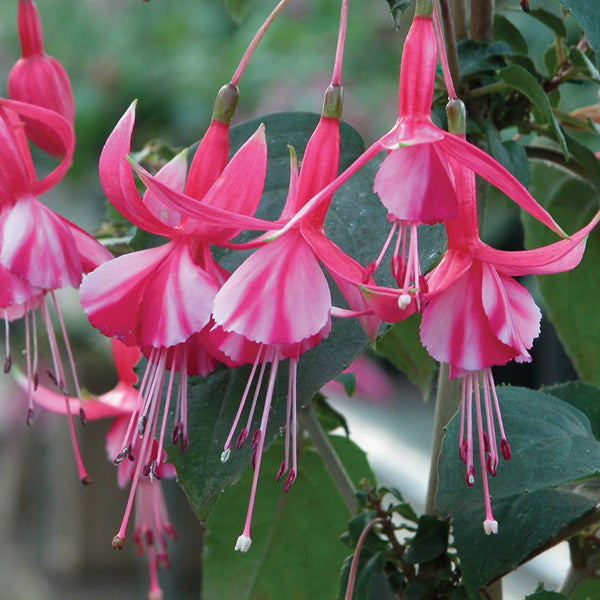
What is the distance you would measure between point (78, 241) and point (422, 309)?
16 centimetres

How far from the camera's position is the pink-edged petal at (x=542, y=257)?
1.10ft

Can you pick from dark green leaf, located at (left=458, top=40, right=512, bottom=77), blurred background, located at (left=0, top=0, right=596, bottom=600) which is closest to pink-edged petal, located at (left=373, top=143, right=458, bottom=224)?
dark green leaf, located at (left=458, top=40, right=512, bottom=77)

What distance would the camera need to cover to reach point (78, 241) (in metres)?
0.42

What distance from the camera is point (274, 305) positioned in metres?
0.34

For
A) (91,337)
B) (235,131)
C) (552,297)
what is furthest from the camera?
(91,337)

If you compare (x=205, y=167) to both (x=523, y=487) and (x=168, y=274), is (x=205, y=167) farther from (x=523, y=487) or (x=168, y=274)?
(x=523, y=487)

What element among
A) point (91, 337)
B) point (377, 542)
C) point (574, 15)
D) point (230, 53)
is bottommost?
point (91, 337)

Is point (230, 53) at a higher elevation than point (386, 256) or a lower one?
higher

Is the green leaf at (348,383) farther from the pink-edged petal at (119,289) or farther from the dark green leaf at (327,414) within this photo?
the pink-edged petal at (119,289)

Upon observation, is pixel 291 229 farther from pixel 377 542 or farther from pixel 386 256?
pixel 377 542

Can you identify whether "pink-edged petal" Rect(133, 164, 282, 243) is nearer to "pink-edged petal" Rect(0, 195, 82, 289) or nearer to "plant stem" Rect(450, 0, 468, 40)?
"pink-edged petal" Rect(0, 195, 82, 289)

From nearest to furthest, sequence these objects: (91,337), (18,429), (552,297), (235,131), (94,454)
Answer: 1. (235,131)
2. (552,297)
3. (91,337)
4. (94,454)
5. (18,429)

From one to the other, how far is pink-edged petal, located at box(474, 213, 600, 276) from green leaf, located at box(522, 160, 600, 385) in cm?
22

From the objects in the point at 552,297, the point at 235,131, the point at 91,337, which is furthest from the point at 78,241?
the point at 91,337
